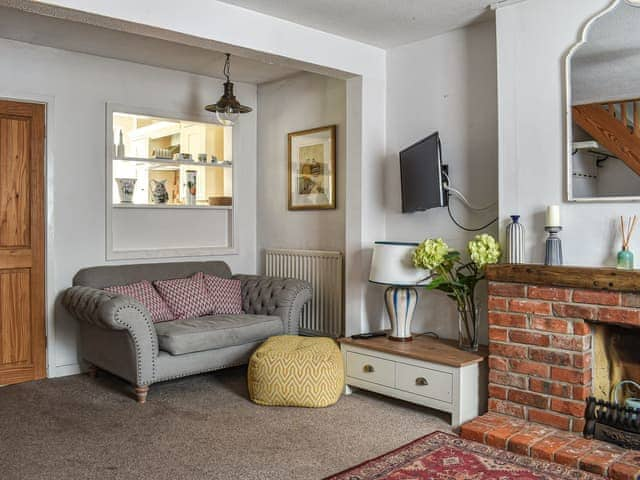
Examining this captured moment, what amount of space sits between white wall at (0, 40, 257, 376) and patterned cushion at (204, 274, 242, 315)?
0.87 meters

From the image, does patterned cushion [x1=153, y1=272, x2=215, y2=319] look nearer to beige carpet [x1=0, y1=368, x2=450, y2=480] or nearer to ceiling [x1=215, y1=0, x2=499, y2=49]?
beige carpet [x1=0, y1=368, x2=450, y2=480]

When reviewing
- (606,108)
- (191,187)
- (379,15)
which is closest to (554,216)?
(606,108)

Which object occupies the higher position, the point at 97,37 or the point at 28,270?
the point at 97,37

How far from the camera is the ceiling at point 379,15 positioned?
11.1 feet

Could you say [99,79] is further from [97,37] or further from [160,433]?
[160,433]

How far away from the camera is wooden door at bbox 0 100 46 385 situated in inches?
163

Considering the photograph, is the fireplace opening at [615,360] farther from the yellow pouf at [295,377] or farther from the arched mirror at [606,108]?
the yellow pouf at [295,377]

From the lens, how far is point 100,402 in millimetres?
3713

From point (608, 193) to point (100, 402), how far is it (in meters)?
3.17

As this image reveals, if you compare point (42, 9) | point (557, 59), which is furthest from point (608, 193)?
point (42, 9)

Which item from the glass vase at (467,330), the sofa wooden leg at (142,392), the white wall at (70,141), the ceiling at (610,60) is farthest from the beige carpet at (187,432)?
the ceiling at (610,60)

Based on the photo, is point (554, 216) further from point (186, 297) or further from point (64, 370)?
point (64, 370)

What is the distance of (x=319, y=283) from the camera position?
483cm

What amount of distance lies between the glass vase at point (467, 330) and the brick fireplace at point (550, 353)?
233mm
